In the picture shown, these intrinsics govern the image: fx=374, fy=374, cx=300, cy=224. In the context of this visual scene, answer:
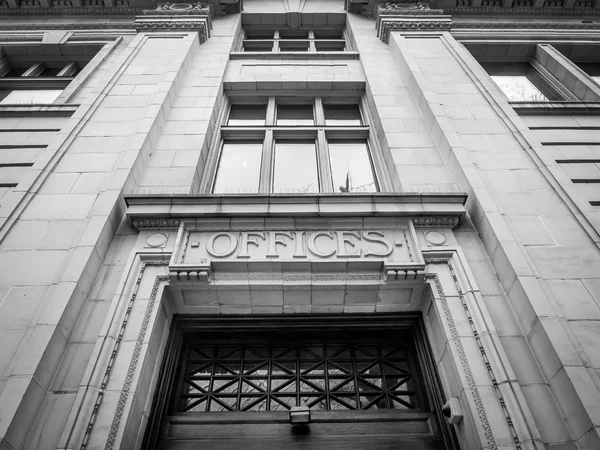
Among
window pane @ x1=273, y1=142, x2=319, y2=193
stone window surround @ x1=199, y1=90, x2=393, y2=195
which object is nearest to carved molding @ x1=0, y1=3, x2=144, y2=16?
stone window surround @ x1=199, y1=90, x2=393, y2=195

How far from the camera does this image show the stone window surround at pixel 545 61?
1030 centimetres

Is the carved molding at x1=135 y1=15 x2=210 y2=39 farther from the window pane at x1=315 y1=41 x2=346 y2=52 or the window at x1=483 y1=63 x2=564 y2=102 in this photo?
the window at x1=483 y1=63 x2=564 y2=102

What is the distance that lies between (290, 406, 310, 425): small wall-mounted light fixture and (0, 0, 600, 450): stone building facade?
13cm

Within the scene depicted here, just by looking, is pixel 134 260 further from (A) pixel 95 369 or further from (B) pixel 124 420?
(B) pixel 124 420

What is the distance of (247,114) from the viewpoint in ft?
35.2

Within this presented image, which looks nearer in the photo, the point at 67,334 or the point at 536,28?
the point at 67,334

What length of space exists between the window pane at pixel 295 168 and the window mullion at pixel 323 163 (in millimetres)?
138

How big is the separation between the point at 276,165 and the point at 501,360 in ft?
20.0

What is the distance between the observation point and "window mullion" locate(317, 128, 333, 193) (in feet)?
26.7

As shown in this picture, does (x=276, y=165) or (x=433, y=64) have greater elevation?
(x=433, y=64)

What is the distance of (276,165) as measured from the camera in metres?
8.88

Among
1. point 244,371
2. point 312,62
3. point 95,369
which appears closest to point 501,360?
point 244,371

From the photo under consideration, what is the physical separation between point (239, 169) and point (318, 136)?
7.42 feet

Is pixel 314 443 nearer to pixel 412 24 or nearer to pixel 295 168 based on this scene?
pixel 295 168
